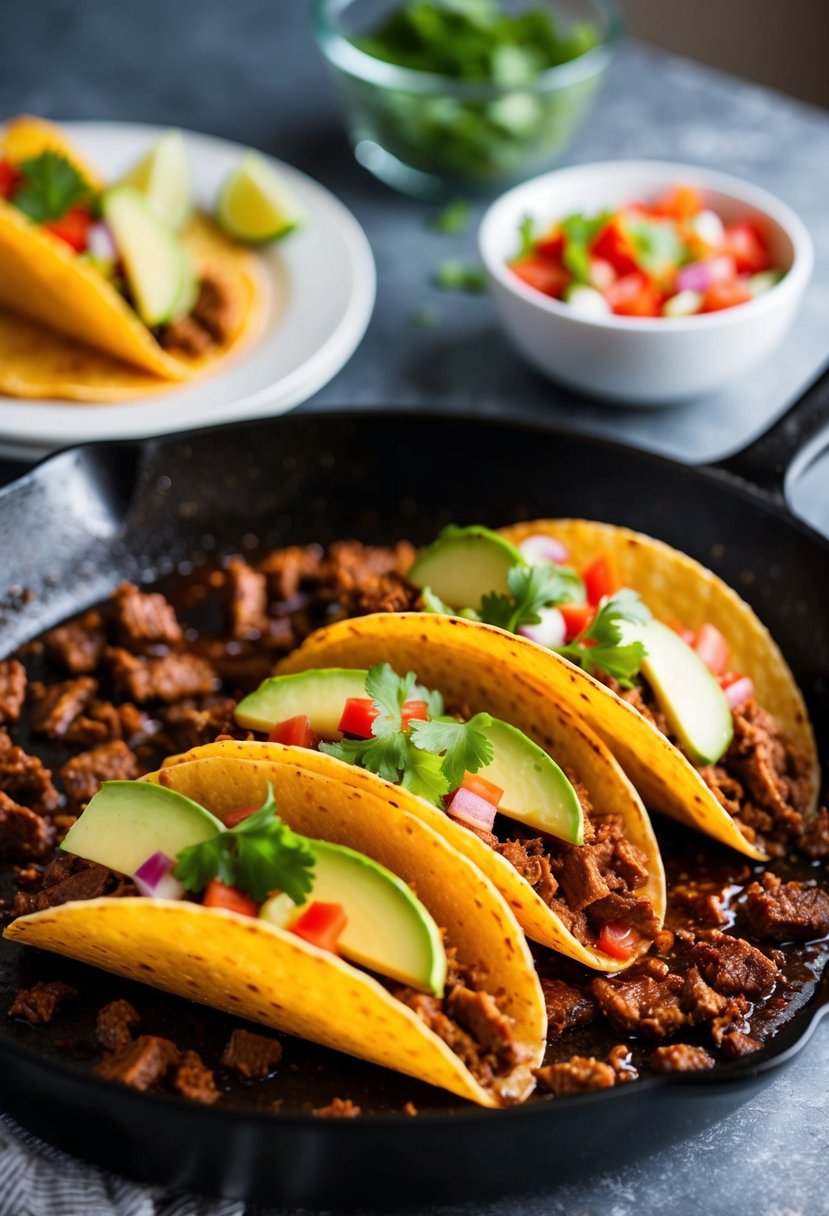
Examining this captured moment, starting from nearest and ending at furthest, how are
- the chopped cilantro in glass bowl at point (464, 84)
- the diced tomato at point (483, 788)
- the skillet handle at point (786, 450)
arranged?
the diced tomato at point (483, 788) < the skillet handle at point (786, 450) < the chopped cilantro in glass bowl at point (464, 84)

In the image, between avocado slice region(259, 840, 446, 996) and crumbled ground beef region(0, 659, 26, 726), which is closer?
avocado slice region(259, 840, 446, 996)

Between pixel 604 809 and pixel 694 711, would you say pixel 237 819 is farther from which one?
pixel 694 711

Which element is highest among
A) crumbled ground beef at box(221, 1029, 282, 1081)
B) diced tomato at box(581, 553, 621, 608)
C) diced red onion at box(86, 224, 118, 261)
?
diced tomato at box(581, 553, 621, 608)

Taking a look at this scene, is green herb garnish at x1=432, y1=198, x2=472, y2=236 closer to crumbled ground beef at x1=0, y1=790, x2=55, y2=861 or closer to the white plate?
the white plate

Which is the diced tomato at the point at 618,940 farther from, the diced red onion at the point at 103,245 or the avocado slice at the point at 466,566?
the diced red onion at the point at 103,245

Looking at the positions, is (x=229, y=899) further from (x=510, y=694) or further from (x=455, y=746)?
(x=510, y=694)

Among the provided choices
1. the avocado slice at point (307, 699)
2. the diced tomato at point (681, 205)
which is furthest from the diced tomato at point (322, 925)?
the diced tomato at point (681, 205)


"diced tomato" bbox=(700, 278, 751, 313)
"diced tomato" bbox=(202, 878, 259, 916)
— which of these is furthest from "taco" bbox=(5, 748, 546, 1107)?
"diced tomato" bbox=(700, 278, 751, 313)
